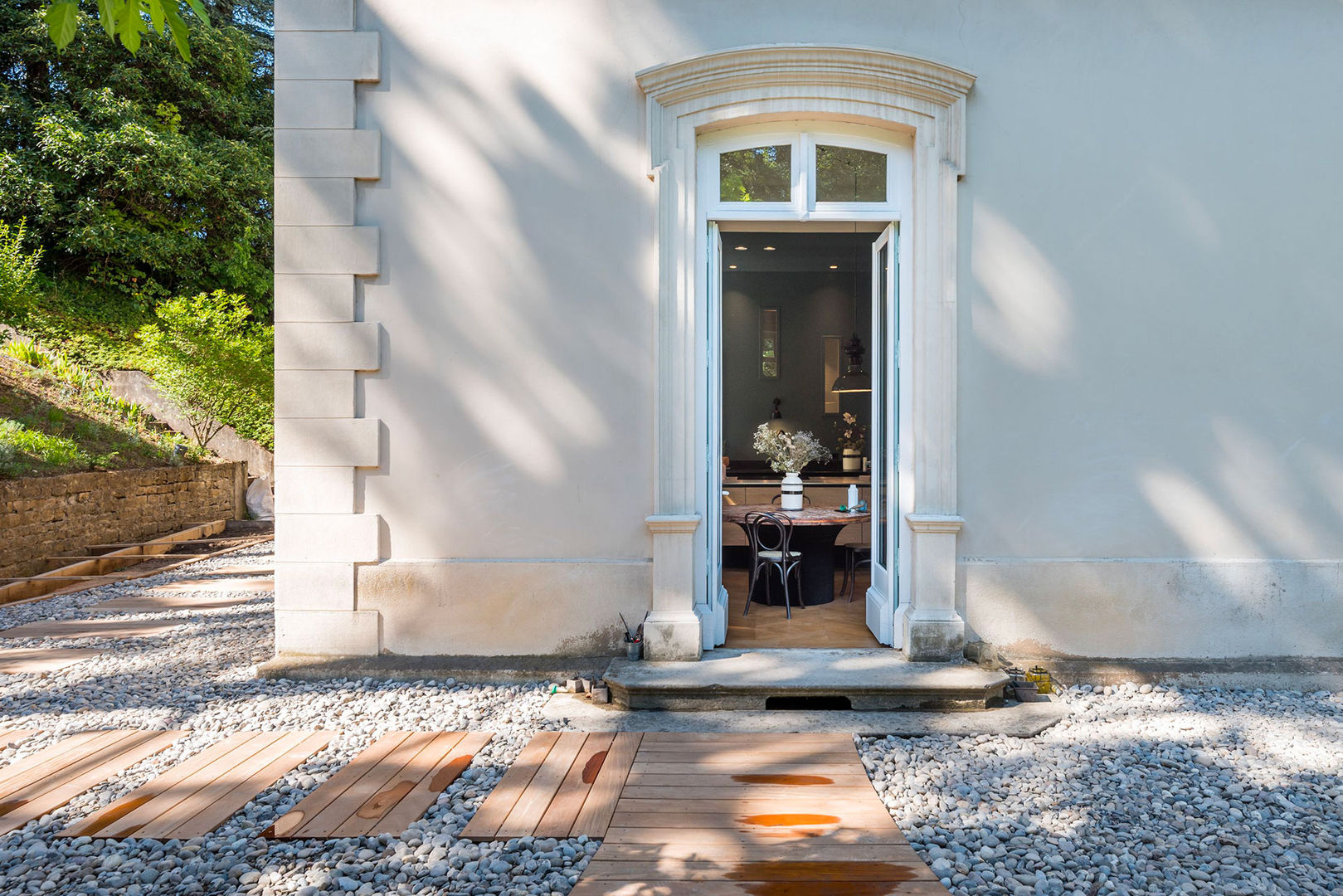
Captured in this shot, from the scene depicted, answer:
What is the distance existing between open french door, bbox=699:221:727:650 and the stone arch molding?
5.9 inches

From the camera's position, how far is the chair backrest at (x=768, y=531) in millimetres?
5609

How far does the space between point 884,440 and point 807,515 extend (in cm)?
109

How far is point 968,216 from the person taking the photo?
4.43m

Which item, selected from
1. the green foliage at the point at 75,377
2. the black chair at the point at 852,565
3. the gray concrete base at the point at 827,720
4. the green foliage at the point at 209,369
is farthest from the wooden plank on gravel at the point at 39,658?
the green foliage at the point at 209,369

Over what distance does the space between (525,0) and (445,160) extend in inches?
37.1

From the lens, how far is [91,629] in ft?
18.4

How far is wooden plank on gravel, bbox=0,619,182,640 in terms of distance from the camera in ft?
17.8

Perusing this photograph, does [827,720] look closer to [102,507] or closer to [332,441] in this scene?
[332,441]

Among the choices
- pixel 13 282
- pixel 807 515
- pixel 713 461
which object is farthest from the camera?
pixel 13 282

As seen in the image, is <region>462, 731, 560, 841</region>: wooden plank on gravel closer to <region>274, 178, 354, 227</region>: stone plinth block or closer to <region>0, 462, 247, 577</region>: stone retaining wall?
<region>274, 178, 354, 227</region>: stone plinth block

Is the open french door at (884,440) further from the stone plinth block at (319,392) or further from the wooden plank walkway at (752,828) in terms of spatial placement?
the stone plinth block at (319,392)

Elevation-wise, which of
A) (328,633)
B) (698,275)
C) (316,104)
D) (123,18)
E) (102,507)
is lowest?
(328,633)

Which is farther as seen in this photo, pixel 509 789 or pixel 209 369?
pixel 209 369

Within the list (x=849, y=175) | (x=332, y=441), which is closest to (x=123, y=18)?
(x=332, y=441)
